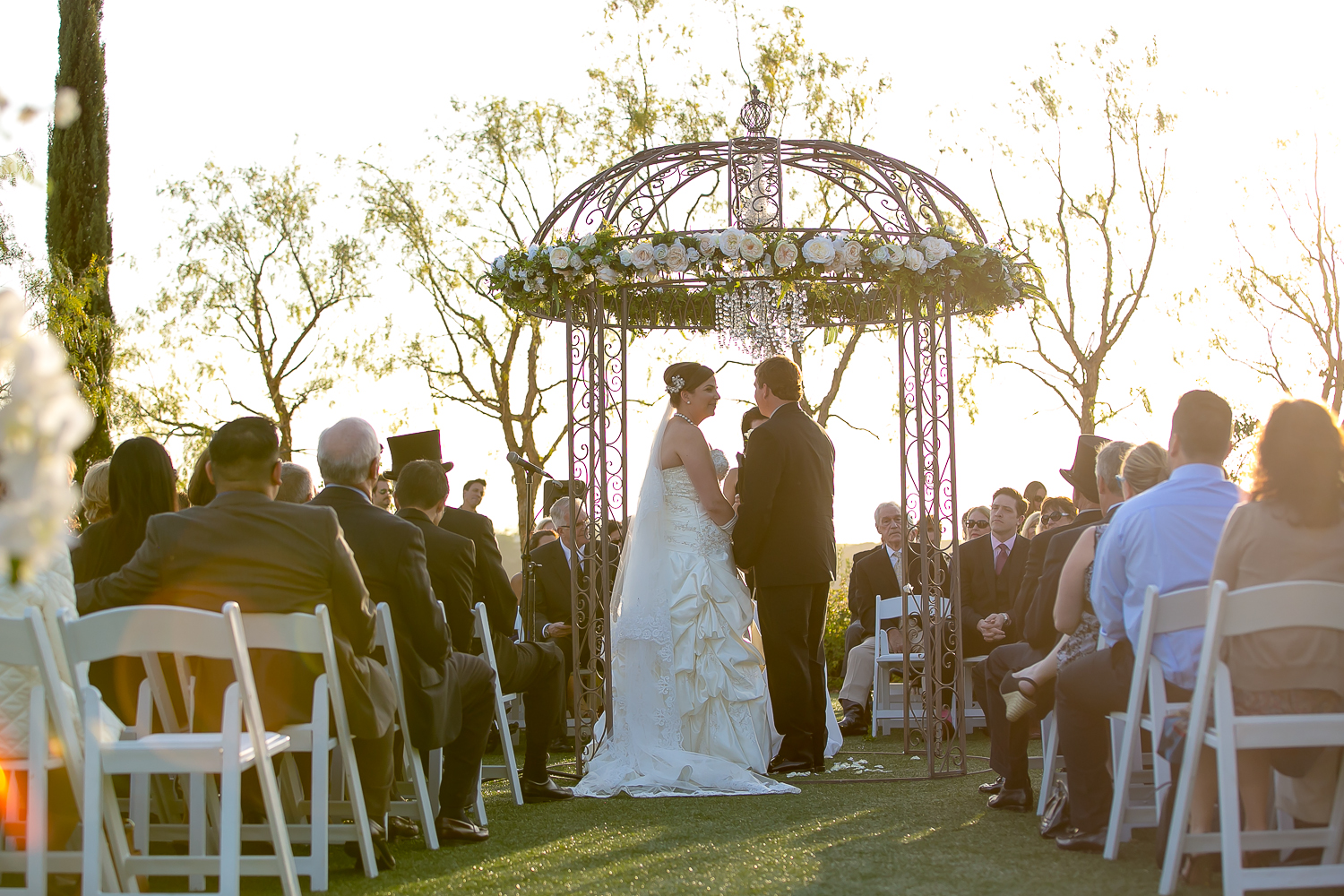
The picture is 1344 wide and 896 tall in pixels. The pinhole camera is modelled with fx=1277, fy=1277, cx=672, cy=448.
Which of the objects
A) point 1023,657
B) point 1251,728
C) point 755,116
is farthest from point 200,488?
point 1251,728

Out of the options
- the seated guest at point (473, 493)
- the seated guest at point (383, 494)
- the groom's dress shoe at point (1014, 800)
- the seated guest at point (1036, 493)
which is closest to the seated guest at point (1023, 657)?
the groom's dress shoe at point (1014, 800)

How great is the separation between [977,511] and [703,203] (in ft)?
45.6

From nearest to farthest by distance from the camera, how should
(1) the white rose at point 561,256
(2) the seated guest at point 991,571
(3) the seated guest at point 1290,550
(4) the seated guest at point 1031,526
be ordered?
1. (3) the seated guest at point 1290,550
2. (1) the white rose at point 561,256
3. (4) the seated guest at point 1031,526
4. (2) the seated guest at point 991,571

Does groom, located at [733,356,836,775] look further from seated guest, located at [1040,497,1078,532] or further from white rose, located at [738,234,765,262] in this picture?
seated guest, located at [1040,497,1078,532]

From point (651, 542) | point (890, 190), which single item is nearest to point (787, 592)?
point (651, 542)

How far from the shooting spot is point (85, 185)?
18625 mm

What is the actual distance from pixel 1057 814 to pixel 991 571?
4.30m

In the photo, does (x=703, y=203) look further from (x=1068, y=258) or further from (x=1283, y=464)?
(x=1283, y=464)

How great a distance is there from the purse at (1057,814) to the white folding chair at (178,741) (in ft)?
9.12

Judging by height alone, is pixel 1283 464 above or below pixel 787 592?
above

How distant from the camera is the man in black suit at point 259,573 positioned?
4.19 metres

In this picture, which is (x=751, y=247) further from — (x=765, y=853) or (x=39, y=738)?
(x=39, y=738)

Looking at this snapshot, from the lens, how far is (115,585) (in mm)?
4211

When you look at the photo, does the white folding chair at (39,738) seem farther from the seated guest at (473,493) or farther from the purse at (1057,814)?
the seated guest at (473,493)
